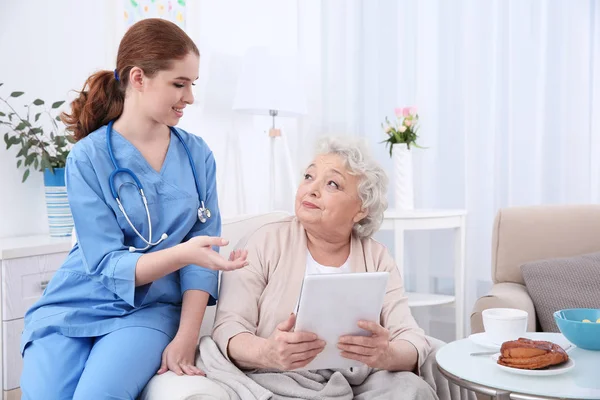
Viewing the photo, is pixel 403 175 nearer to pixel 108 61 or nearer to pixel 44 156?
pixel 108 61

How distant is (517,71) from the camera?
3.27 meters

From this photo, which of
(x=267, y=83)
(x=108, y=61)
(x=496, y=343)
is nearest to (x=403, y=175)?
(x=267, y=83)

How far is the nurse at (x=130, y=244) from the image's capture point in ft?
4.75

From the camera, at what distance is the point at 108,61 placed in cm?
297

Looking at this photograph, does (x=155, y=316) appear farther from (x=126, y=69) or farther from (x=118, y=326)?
(x=126, y=69)

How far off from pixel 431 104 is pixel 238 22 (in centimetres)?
111

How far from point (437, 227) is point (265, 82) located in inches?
42.1

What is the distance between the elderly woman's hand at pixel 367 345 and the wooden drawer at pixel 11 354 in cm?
134

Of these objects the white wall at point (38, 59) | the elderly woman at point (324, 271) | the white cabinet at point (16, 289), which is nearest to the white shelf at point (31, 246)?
the white cabinet at point (16, 289)

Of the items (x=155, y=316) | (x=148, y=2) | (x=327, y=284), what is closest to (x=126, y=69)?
(x=155, y=316)

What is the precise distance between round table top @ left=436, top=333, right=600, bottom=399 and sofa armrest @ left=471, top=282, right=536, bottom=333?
0.48 metres

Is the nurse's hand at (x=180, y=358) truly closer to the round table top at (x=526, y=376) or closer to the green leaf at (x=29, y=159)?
the round table top at (x=526, y=376)

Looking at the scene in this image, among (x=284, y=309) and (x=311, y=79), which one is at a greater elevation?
(x=311, y=79)

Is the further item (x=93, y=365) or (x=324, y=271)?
(x=324, y=271)
